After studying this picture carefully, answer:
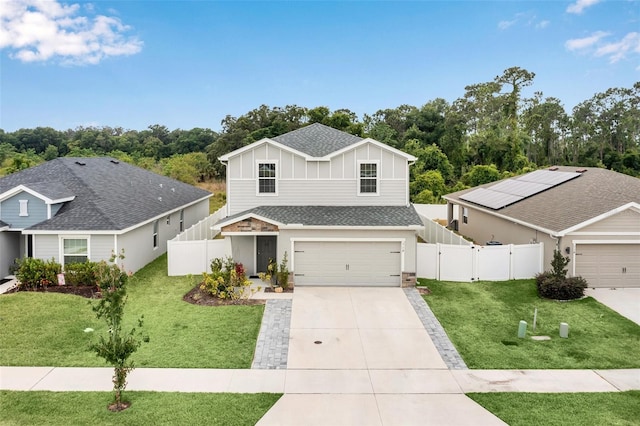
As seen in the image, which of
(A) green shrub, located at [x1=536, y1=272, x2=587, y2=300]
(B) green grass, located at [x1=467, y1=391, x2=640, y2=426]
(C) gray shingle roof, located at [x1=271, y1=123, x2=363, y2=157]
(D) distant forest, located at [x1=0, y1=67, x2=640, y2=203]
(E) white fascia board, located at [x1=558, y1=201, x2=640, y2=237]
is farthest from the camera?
(D) distant forest, located at [x1=0, y1=67, x2=640, y2=203]

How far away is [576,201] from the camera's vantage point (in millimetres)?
18703

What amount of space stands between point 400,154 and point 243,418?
44.1 feet

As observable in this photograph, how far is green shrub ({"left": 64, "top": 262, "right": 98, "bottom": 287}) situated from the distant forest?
30.5 metres

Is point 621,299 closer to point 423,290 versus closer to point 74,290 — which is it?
point 423,290

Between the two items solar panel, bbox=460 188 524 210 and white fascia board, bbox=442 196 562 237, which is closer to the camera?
white fascia board, bbox=442 196 562 237

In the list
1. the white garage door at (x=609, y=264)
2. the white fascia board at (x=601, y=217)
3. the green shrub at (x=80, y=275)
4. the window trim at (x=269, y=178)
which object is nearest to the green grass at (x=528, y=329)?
the white garage door at (x=609, y=264)

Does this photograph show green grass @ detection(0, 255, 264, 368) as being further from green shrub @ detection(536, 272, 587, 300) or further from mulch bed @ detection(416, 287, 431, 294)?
green shrub @ detection(536, 272, 587, 300)

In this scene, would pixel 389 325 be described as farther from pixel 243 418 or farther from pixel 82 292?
pixel 82 292

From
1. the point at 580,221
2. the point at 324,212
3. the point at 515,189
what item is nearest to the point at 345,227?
the point at 324,212

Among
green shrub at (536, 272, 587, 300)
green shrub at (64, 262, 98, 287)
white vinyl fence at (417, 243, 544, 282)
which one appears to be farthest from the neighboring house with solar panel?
green shrub at (64, 262, 98, 287)

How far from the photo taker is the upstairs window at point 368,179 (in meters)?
18.9

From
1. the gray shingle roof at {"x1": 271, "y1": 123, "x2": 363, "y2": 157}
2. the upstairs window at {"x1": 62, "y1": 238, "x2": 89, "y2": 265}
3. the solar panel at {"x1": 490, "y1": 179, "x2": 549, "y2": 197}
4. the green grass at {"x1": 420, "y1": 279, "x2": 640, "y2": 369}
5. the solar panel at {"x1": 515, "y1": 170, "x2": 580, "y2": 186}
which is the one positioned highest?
the gray shingle roof at {"x1": 271, "y1": 123, "x2": 363, "y2": 157}

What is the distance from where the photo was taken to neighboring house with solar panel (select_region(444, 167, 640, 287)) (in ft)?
53.3

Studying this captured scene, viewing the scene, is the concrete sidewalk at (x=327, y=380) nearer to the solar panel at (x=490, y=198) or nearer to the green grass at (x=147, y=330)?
the green grass at (x=147, y=330)
